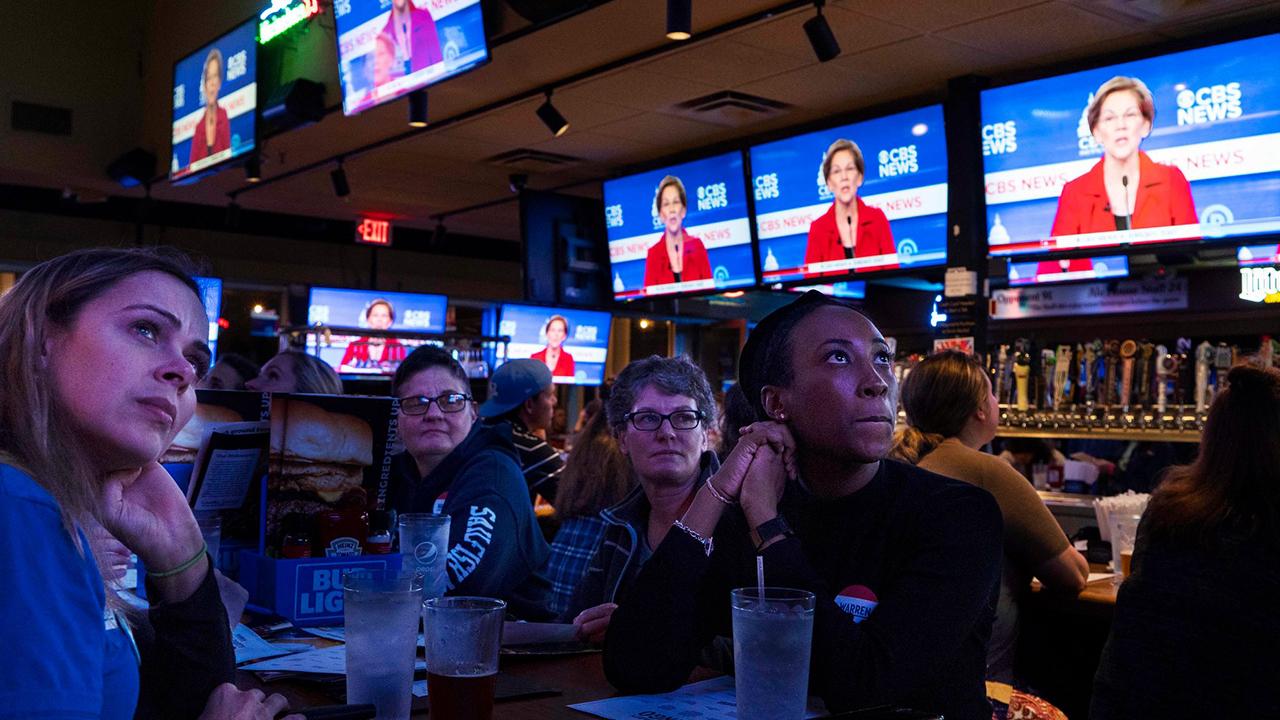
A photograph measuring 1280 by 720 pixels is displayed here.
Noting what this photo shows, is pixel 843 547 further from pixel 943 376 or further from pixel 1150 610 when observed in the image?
pixel 943 376

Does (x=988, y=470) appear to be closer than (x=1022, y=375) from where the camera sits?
Yes

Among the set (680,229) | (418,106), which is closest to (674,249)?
(680,229)

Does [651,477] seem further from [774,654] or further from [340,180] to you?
[340,180]

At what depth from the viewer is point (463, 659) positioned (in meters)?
1.45

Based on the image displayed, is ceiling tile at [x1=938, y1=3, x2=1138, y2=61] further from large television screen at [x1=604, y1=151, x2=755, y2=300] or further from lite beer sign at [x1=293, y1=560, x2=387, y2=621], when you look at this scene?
lite beer sign at [x1=293, y1=560, x2=387, y2=621]

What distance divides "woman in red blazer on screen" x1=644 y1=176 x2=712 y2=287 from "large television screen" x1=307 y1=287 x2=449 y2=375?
2001mm

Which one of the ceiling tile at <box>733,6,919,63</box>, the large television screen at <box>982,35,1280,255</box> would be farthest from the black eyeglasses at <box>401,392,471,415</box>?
the large television screen at <box>982,35,1280,255</box>

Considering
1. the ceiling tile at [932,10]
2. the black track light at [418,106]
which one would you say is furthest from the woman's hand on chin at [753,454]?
the black track light at [418,106]

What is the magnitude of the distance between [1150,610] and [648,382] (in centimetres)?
134

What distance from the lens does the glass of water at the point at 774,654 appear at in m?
1.44

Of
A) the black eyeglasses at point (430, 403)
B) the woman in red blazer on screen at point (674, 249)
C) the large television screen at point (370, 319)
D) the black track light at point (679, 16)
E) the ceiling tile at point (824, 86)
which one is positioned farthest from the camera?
the large television screen at point (370, 319)

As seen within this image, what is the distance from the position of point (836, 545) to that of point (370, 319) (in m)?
7.84

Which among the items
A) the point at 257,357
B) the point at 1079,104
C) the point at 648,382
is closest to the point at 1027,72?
the point at 1079,104

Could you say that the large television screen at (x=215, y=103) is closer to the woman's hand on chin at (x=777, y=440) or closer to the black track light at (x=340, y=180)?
the black track light at (x=340, y=180)
